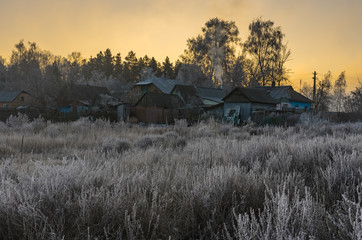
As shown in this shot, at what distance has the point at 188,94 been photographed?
127 ft

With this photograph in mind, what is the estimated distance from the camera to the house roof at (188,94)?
3716 cm

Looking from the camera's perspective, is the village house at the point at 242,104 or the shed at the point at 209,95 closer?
the village house at the point at 242,104

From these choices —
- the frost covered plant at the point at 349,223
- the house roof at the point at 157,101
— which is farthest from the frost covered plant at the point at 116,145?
the house roof at the point at 157,101

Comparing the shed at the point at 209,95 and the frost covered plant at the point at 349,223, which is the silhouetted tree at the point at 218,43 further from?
the frost covered plant at the point at 349,223

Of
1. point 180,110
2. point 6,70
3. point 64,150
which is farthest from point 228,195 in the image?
point 6,70

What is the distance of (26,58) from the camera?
67.0 m

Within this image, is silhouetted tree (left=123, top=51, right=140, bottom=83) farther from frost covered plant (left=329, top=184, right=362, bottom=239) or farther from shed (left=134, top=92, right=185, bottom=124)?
frost covered plant (left=329, top=184, right=362, bottom=239)

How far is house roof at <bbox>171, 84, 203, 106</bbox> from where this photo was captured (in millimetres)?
37156


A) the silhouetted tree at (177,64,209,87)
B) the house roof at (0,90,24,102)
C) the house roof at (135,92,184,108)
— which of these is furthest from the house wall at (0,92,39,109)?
the house roof at (135,92,184,108)

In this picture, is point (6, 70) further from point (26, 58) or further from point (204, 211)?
point (204, 211)

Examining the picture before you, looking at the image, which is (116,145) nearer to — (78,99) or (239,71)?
(239,71)

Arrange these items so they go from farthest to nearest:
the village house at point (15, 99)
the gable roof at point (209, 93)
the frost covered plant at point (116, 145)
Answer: the village house at point (15, 99) < the gable roof at point (209, 93) < the frost covered plant at point (116, 145)

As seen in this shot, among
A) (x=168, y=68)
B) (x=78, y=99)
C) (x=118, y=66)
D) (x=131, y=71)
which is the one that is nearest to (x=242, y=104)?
(x=78, y=99)

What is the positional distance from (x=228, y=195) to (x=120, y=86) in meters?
65.8
